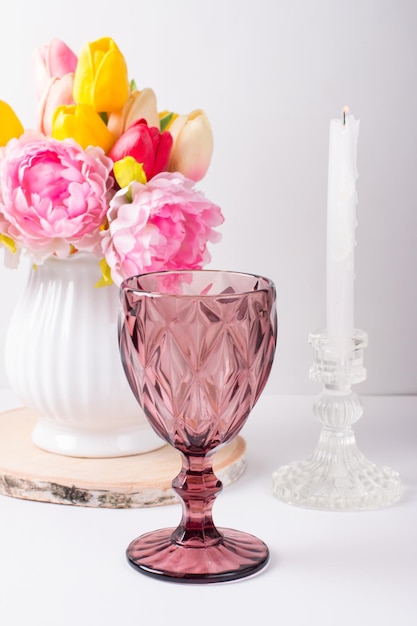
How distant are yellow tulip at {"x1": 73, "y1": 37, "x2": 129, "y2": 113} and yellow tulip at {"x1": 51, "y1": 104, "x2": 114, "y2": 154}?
13 mm

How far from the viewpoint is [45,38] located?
3.80 feet

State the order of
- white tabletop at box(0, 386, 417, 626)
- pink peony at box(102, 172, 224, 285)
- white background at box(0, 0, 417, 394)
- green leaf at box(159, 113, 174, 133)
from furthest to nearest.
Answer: white background at box(0, 0, 417, 394) < green leaf at box(159, 113, 174, 133) < pink peony at box(102, 172, 224, 285) < white tabletop at box(0, 386, 417, 626)

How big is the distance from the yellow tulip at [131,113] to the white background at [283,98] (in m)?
0.30

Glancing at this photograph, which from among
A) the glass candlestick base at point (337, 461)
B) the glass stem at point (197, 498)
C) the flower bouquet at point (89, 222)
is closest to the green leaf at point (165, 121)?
the flower bouquet at point (89, 222)

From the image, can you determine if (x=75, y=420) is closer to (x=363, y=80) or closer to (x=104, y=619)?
(x=104, y=619)

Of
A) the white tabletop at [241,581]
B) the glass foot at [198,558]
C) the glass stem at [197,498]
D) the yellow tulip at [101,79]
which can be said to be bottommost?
the white tabletop at [241,581]

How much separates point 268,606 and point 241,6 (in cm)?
72

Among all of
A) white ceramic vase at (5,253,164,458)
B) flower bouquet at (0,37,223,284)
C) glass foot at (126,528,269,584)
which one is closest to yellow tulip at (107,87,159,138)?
flower bouquet at (0,37,223,284)

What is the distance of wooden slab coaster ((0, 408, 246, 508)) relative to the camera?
0.81 meters

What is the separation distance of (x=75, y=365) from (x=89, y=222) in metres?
0.13

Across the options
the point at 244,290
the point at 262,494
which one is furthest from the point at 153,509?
the point at 244,290

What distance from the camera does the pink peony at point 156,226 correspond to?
2.60 ft

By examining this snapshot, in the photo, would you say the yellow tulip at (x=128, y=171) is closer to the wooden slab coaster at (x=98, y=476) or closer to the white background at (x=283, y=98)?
the wooden slab coaster at (x=98, y=476)

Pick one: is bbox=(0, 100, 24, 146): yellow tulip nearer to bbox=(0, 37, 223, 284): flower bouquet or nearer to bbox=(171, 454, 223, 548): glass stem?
bbox=(0, 37, 223, 284): flower bouquet
